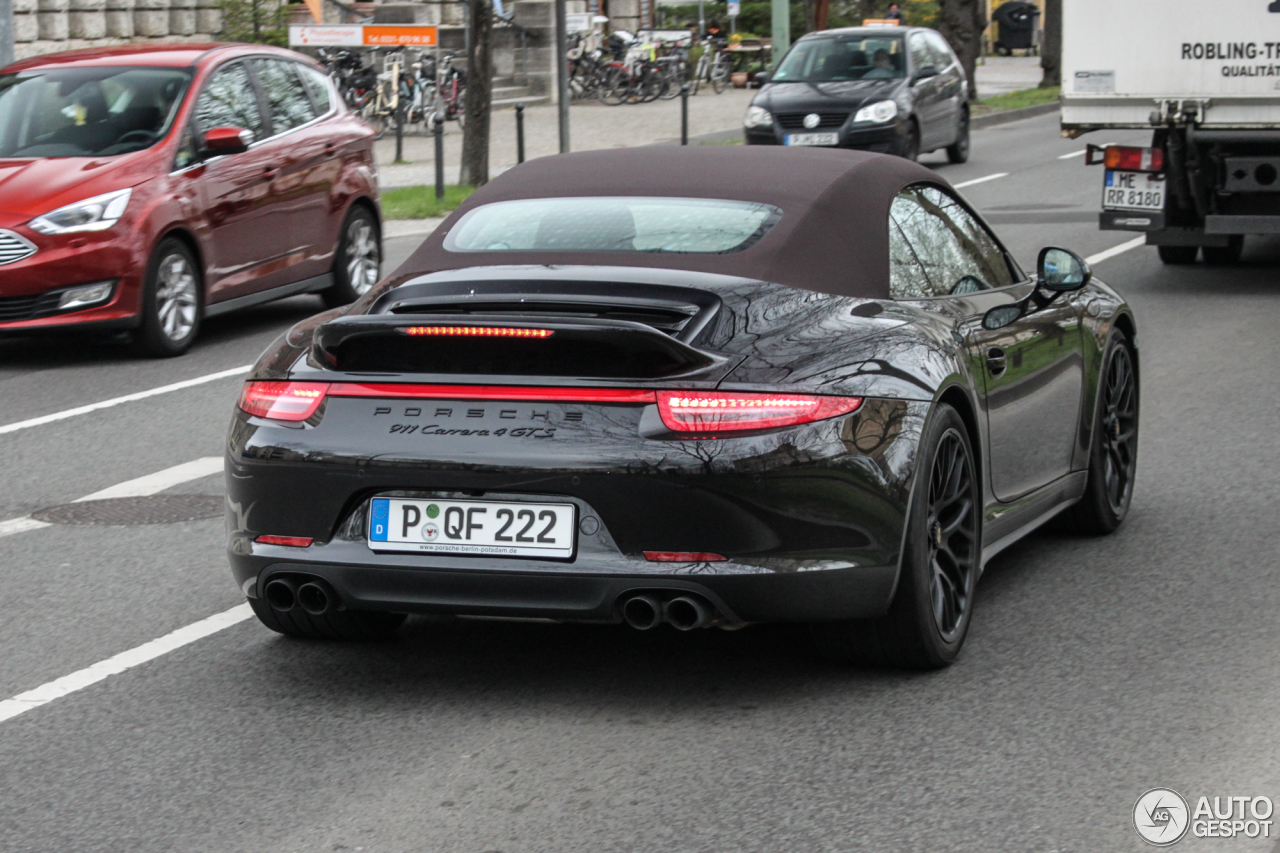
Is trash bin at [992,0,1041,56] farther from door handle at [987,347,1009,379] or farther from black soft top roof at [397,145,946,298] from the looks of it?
door handle at [987,347,1009,379]

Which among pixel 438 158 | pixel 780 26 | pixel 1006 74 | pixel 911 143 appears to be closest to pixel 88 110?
pixel 438 158

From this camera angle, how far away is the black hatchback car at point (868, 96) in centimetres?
2394

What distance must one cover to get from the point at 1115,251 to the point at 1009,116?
20.5 m


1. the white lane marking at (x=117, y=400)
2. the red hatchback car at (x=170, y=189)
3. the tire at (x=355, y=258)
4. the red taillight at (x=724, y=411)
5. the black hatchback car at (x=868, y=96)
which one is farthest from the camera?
the black hatchback car at (x=868, y=96)

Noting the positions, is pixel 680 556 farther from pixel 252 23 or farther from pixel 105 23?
pixel 105 23

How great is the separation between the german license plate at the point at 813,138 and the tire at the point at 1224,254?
27.4 ft

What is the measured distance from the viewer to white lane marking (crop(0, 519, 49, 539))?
24.3 feet

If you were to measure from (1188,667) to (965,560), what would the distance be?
0.65 meters

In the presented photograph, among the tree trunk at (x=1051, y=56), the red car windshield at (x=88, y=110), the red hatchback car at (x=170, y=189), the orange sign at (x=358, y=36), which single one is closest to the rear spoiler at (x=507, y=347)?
the red hatchback car at (x=170, y=189)

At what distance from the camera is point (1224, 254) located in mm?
15969

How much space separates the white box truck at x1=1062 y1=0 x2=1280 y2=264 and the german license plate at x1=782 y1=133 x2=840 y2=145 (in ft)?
29.5

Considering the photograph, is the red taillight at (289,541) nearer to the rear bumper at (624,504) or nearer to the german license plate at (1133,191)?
the rear bumper at (624,504)

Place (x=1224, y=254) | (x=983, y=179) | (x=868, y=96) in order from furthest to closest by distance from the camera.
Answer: (x=868, y=96)
(x=983, y=179)
(x=1224, y=254)

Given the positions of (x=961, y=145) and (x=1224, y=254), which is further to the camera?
(x=961, y=145)
